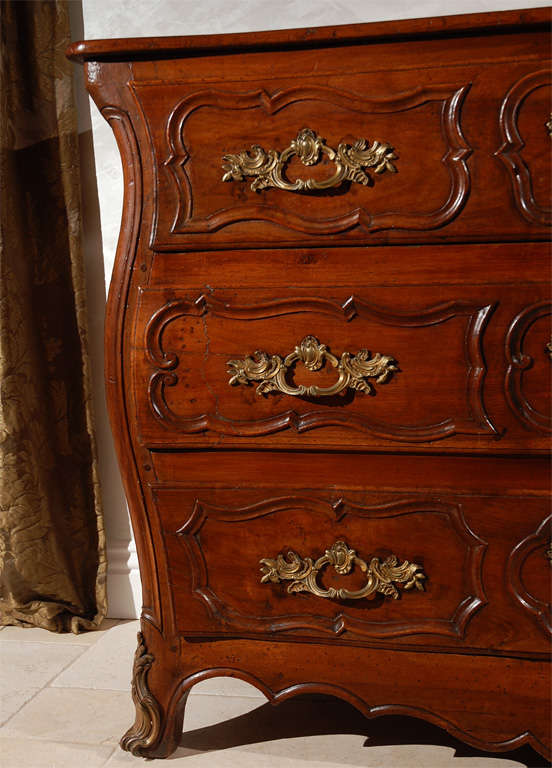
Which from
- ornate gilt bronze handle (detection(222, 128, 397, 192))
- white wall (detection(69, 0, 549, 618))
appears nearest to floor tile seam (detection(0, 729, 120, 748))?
white wall (detection(69, 0, 549, 618))

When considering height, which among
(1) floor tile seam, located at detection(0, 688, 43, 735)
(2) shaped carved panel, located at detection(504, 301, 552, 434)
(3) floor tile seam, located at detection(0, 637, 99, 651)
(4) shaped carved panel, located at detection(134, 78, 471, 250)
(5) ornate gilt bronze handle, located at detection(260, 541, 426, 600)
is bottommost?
(3) floor tile seam, located at detection(0, 637, 99, 651)

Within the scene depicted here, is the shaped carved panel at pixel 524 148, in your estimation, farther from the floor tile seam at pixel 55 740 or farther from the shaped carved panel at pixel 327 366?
the floor tile seam at pixel 55 740

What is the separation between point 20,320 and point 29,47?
0.62 meters

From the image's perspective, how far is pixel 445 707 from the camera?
1.17 meters

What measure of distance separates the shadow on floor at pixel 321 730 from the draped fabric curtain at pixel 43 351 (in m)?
0.55

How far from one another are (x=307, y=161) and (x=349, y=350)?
272 mm

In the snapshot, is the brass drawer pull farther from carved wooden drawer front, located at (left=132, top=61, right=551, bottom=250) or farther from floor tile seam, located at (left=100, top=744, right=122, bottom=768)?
floor tile seam, located at (left=100, top=744, right=122, bottom=768)

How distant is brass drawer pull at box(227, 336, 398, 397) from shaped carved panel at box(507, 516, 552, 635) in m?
0.31

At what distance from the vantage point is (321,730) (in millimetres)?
1401

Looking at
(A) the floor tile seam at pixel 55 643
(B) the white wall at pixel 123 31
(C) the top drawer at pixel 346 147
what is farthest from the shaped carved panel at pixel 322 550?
(B) the white wall at pixel 123 31

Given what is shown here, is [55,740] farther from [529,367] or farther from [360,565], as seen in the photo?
[529,367]

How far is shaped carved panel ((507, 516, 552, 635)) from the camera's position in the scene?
110 cm

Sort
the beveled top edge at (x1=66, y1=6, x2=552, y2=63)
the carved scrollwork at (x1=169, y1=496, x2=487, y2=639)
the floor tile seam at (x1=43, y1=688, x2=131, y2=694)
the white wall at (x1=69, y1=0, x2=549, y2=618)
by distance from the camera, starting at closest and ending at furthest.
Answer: the beveled top edge at (x1=66, y1=6, x2=552, y2=63) → the carved scrollwork at (x1=169, y1=496, x2=487, y2=639) → the floor tile seam at (x1=43, y1=688, x2=131, y2=694) → the white wall at (x1=69, y1=0, x2=549, y2=618)

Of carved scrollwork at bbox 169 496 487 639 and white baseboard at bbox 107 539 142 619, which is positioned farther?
white baseboard at bbox 107 539 142 619
